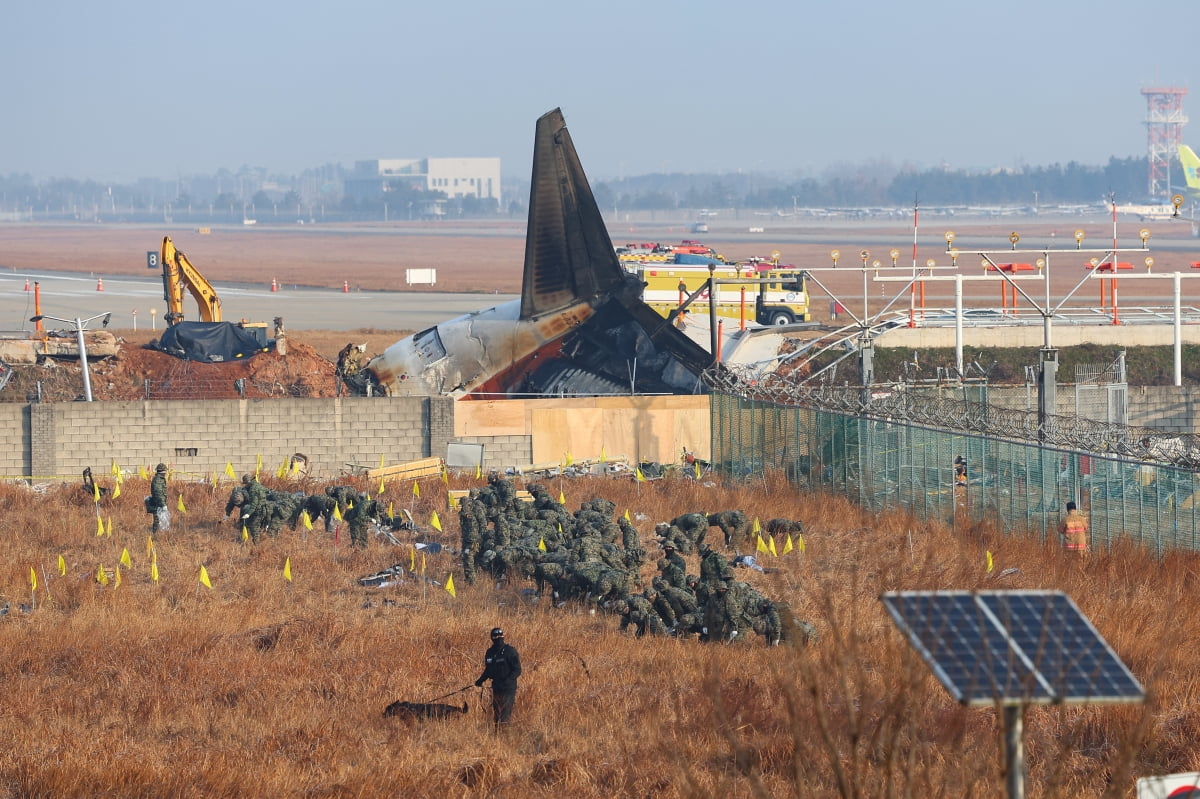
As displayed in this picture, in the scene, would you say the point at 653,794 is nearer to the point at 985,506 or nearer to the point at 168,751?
the point at 168,751

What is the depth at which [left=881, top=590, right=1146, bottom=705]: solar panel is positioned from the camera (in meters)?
6.55

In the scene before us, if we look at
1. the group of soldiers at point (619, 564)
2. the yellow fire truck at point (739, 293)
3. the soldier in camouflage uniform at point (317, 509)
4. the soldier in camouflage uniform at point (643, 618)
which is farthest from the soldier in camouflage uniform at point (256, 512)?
the yellow fire truck at point (739, 293)

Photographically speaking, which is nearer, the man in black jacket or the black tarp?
the man in black jacket

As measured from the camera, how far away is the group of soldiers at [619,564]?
1773 centimetres

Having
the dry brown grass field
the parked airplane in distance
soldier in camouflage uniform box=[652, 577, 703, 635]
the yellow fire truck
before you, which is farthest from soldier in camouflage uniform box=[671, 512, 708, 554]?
the parked airplane in distance

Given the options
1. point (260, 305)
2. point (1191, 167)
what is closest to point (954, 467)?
point (260, 305)

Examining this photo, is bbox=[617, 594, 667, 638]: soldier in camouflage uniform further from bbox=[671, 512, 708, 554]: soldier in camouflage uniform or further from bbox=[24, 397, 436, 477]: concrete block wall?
bbox=[24, 397, 436, 477]: concrete block wall

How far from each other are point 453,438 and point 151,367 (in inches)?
550

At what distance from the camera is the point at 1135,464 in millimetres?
20375

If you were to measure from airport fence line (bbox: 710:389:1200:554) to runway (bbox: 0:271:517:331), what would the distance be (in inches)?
1538

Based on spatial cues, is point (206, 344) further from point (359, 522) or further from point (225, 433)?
point (359, 522)

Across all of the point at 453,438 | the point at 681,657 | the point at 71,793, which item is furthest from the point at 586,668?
the point at 453,438

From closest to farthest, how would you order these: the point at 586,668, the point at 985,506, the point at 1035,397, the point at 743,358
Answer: the point at 586,668 < the point at 985,506 < the point at 1035,397 < the point at 743,358

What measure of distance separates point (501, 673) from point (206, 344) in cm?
3310
